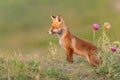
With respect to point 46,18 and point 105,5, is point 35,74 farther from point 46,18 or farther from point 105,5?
point 105,5

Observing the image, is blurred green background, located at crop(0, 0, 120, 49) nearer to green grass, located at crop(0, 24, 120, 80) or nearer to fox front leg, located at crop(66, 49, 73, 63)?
green grass, located at crop(0, 24, 120, 80)

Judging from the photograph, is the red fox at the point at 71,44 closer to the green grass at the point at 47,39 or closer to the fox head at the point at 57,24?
the fox head at the point at 57,24

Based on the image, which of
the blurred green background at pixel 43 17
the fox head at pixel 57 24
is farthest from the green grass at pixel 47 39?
the fox head at pixel 57 24

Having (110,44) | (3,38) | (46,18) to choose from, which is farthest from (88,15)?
(110,44)

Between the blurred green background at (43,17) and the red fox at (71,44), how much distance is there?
13453mm

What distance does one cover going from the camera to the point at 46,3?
2939cm

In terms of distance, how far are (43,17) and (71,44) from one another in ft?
61.2

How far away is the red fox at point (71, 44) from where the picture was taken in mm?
8305

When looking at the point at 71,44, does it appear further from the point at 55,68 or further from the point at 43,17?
the point at 43,17

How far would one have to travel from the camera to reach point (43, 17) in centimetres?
2698

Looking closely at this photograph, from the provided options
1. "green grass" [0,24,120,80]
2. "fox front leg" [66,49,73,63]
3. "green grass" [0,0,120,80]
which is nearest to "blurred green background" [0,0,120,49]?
"green grass" [0,0,120,80]

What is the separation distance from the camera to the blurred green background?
77.6 feet

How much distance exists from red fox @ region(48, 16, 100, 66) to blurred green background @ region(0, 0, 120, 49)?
13453mm

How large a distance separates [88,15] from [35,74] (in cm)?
1953
